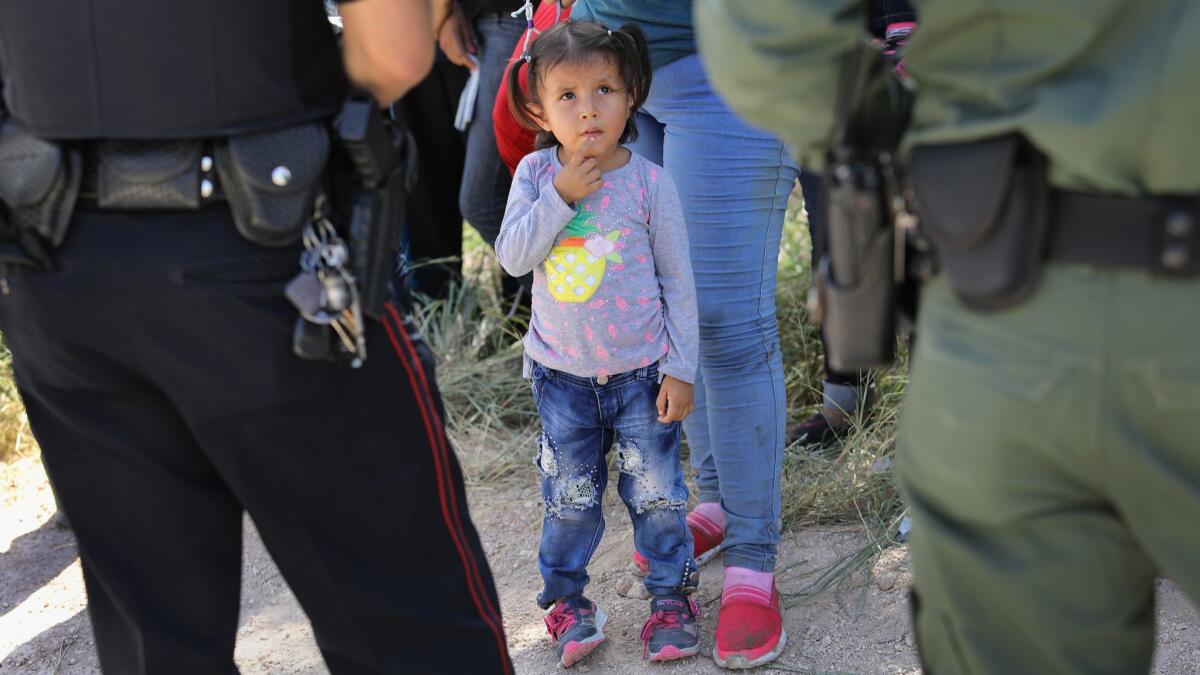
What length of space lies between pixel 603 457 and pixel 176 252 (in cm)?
125

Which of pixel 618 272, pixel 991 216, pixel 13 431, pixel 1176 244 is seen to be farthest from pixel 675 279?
pixel 13 431

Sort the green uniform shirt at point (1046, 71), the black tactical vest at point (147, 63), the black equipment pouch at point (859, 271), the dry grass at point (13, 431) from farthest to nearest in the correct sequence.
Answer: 1. the dry grass at point (13, 431)
2. the black tactical vest at point (147, 63)
3. the black equipment pouch at point (859, 271)
4. the green uniform shirt at point (1046, 71)

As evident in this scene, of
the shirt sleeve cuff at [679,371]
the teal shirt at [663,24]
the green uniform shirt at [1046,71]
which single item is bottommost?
the shirt sleeve cuff at [679,371]

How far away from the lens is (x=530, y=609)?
10.1ft

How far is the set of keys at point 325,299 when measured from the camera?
166cm

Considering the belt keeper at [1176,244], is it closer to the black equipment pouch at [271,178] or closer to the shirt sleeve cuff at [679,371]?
the black equipment pouch at [271,178]

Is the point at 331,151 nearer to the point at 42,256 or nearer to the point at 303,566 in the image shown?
the point at 42,256

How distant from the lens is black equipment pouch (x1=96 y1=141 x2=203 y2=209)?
5.28ft

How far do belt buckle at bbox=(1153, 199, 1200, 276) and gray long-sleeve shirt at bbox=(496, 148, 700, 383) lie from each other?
1.35 metres

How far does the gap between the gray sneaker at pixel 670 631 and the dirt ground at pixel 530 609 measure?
0.04 metres

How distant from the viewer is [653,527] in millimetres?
2670

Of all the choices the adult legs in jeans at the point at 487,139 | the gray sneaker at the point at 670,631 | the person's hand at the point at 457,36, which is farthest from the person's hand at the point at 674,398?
the person's hand at the point at 457,36

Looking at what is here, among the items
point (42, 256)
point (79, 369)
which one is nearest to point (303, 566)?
point (79, 369)

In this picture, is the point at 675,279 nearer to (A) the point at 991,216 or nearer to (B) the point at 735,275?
(B) the point at 735,275
